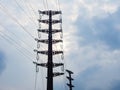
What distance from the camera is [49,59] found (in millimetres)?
40094

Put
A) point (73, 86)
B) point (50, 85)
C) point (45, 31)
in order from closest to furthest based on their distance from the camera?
1. point (50, 85)
2. point (45, 31)
3. point (73, 86)

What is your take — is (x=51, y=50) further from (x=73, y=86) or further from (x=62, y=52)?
(x=73, y=86)

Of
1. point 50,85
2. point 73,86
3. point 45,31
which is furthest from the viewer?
point 73,86

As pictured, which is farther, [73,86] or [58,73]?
[73,86]

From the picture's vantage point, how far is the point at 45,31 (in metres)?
41.3

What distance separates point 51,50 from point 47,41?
57.6 inches

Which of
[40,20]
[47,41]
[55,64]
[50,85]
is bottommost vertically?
[50,85]

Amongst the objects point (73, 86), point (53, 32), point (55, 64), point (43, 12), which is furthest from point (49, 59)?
point (73, 86)

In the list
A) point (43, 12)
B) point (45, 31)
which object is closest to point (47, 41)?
point (45, 31)

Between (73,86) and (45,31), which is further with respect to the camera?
(73,86)

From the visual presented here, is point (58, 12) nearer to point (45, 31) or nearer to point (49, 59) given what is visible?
point (45, 31)

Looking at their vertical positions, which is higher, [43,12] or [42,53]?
[43,12]

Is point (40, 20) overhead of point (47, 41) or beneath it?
overhead

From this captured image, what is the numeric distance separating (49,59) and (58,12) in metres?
6.69
